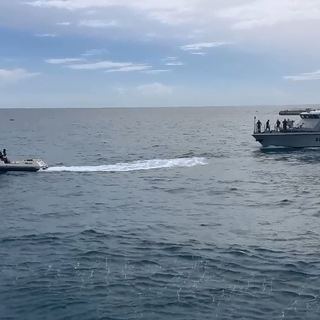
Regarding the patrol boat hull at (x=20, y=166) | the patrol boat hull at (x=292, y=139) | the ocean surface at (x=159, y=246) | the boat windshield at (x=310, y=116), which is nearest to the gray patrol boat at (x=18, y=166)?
the patrol boat hull at (x=20, y=166)

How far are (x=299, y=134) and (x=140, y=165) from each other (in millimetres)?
27240

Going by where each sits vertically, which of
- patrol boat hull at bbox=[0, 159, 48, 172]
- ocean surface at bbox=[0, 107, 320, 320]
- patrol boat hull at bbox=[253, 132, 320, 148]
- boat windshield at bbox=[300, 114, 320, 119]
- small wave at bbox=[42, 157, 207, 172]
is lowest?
ocean surface at bbox=[0, 107, 320, 320]

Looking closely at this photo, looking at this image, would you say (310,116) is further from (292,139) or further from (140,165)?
(140,165)

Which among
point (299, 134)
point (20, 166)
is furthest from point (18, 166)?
point (299, 134)

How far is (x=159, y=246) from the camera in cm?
2600

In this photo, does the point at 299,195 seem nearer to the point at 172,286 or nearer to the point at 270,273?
the point at 270,273

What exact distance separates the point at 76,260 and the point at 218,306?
8259 mm

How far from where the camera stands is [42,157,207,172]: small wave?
56.0m

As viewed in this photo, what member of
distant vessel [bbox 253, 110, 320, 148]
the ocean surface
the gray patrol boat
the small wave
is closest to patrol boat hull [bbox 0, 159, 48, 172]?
the gray patrol boat

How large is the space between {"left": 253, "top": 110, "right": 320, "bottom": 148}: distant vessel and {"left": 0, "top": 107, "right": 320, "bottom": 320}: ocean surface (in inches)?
871

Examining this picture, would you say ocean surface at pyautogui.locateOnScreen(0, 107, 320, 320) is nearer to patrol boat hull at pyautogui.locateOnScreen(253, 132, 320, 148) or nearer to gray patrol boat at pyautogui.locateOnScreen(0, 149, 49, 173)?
gray patrol boat at pyautogui.locateOnScreen(0, 149, 49, 173)

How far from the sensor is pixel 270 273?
21953 mm

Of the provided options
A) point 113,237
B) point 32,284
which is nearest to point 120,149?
point 113,237

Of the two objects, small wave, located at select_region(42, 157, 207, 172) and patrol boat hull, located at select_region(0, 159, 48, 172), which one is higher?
patrol boat hull, located at select_region(0, 159, 48, 172)
